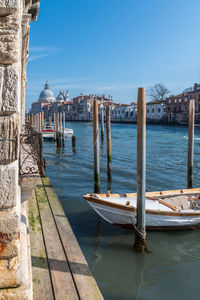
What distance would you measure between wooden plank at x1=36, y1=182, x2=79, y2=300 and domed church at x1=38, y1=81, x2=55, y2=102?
125 meters

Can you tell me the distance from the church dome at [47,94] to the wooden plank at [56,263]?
12529 cm

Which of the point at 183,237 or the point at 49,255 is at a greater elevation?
the point at 49,255

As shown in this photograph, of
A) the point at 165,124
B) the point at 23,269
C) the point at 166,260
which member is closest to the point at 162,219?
the point at 166,260

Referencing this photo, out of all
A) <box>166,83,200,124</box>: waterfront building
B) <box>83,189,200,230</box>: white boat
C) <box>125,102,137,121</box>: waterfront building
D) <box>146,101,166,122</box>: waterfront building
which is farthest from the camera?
<box>125,102,137,121</box>: waterfront building

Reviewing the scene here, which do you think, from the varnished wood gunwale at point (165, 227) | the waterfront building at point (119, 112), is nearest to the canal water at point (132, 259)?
the varnished wood gunwale at point (165, 227)

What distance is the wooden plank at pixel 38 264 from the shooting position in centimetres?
246

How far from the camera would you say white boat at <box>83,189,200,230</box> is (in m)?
5.40

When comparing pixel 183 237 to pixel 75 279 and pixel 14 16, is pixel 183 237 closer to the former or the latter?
pixel 75 279

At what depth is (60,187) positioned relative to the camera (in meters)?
9.09

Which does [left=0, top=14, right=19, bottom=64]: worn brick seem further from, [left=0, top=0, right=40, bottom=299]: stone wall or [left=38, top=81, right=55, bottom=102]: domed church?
[left=38, top=81, right=55, bottom=102]: domed church

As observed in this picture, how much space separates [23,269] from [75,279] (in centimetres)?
92

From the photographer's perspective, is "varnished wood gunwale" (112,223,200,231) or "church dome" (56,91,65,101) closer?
"varnished wood gunwale" (112,223,200,231)

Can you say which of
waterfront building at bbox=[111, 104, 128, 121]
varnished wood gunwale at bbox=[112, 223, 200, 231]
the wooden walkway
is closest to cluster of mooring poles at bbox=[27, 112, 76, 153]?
varnished wood gunwale at bbox=[112, 223, 200, 231]

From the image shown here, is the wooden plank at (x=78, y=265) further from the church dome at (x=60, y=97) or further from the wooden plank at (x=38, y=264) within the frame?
the church dome at (x=60, y=97)
